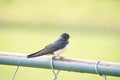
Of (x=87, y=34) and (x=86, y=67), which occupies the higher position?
(x=86, y=67)

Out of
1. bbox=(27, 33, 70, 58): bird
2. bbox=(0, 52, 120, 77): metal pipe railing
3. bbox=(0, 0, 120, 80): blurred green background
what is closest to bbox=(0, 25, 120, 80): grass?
bbox=(0, 0, 120, 80): blurred green background

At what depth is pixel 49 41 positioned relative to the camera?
20.5ft

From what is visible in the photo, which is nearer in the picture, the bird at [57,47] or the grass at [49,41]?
the bird at [57,47]

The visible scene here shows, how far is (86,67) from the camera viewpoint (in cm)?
157

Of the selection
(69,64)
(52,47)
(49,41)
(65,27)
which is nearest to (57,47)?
(52,47)

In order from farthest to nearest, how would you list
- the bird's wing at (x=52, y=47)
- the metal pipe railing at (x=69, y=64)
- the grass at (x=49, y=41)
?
the grass at (x=49, y=41) → the bird's wing at (x=52, y=47) → the metal pipe railing at (x=69, y=64)

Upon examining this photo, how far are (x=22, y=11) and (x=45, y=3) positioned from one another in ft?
2.66

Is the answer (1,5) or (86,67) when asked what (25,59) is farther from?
(1,5)

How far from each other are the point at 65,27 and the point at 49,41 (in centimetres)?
85

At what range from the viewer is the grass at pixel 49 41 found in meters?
4.94

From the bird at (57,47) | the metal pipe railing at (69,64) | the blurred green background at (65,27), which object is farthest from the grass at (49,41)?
the metal pipe railing at (69,64)

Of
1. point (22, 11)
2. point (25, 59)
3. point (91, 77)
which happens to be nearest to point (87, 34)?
point (22, 11)

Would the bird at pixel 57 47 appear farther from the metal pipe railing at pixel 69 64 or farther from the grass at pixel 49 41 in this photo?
the grass at pixel 49 41

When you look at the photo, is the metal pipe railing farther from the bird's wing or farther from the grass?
the grass
